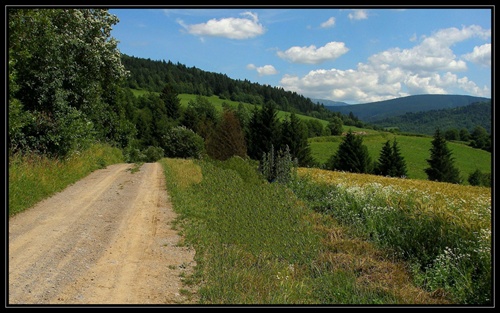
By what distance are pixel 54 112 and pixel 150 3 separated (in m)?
14.8

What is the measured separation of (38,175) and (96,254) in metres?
6.97

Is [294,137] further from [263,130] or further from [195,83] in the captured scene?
[195,83]

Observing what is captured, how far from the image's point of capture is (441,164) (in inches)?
2345

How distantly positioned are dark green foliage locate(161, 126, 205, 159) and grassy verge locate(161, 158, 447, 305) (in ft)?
119

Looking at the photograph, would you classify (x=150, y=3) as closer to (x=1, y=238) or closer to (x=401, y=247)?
(x=1, y=238)

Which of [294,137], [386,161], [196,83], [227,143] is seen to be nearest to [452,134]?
[386,161]

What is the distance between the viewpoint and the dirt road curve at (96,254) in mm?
5199

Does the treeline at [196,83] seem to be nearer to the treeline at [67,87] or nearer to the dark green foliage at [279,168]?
the treeline at [67,87]

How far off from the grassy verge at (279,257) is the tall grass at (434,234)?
1.20ft

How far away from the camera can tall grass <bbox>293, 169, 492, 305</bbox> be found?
5.68 metres

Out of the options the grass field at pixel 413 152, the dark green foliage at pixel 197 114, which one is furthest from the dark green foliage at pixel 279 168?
the dark green foliage at pixel 197 114

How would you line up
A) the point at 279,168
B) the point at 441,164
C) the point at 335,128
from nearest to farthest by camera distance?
the point at 279,168
the point at 441,164
the point at 335,128

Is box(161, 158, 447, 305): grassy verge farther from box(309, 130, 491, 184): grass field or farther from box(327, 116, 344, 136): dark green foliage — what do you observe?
box(327, 116, 344, 136): dark green foliage

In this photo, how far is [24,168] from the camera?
39.0 feet
